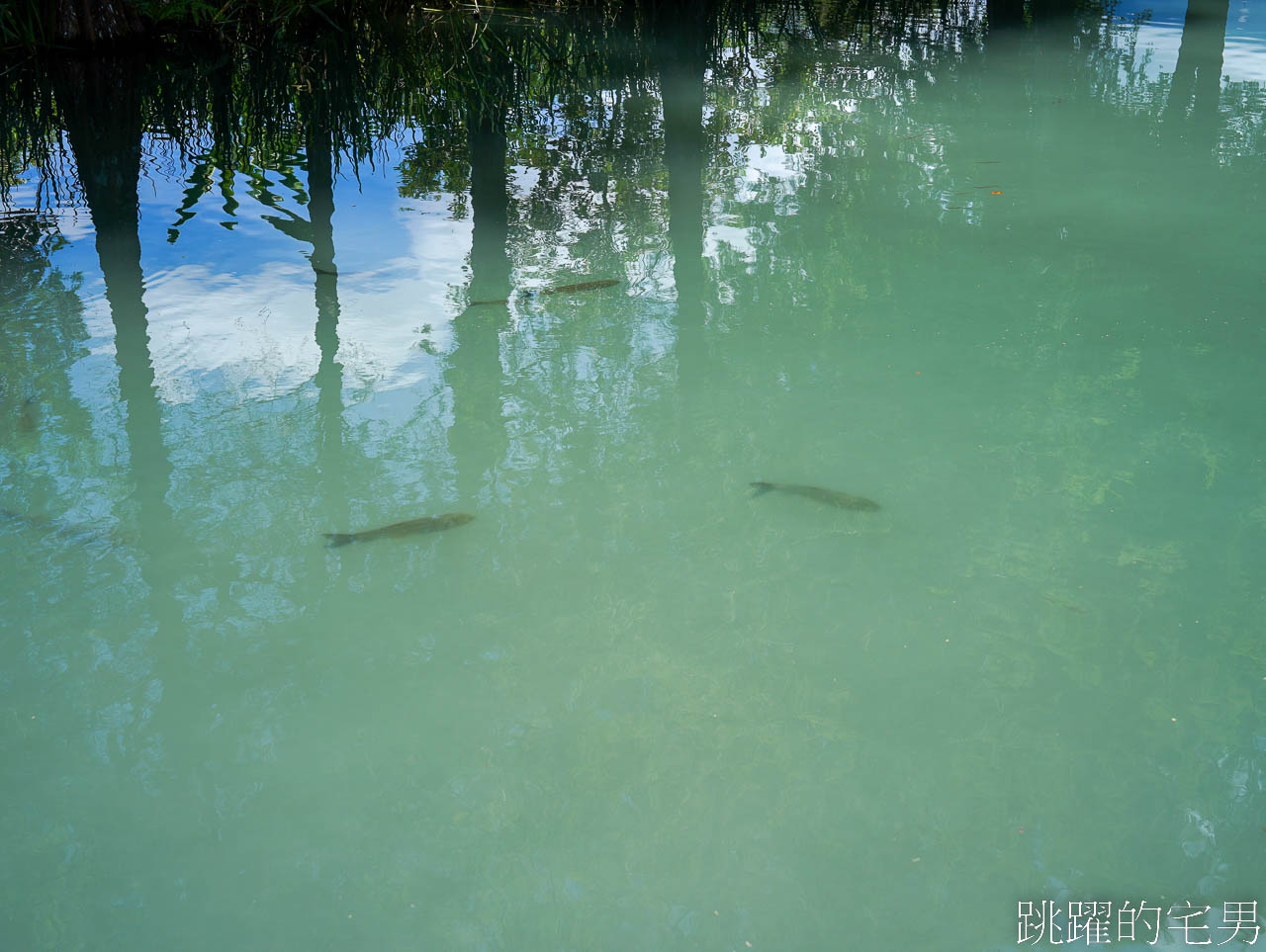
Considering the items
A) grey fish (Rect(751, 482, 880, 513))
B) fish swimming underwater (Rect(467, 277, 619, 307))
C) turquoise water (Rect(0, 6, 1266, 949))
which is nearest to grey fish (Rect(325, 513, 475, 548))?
turquoise water (Rect(0, 6, 1266, 949))

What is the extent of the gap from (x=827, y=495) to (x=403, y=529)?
4.37ft

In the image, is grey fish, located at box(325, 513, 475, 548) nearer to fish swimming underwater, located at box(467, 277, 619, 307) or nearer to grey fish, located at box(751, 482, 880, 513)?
grey fish, located at box(751, 482, 880, 513)

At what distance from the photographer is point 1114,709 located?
102 inches

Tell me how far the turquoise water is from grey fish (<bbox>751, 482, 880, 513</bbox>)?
6 centimetres

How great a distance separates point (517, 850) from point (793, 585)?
45.0 inches

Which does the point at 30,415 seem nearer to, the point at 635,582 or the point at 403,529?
the point at 403,529

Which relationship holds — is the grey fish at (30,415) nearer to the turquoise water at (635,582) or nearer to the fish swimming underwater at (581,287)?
the turquoise water at (635,582)

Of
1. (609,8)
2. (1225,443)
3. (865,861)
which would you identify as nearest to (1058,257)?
(1225,443)

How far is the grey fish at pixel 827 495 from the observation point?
3.29 metres

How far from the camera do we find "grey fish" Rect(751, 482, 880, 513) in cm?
329

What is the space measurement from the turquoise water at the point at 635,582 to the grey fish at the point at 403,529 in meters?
0.05

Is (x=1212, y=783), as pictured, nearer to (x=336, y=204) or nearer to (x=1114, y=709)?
(x=1114, y=709)

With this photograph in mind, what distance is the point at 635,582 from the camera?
3039mm

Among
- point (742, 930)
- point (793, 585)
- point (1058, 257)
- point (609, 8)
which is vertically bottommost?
point (742, 930)
